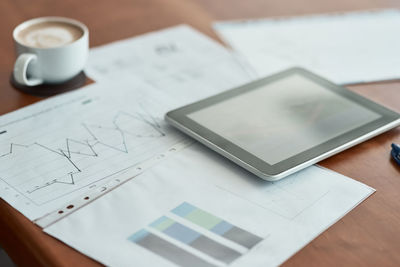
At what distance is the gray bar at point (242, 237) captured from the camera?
0.59m

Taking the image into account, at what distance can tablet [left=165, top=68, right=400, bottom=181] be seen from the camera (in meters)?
0.70

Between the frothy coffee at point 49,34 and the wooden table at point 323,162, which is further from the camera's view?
the frothy coffee at point 49,34

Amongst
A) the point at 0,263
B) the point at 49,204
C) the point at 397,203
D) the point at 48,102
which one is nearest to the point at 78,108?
the point at 48,102

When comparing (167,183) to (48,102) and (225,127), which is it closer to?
(225,127)

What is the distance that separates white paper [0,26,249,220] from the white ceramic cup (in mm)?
35

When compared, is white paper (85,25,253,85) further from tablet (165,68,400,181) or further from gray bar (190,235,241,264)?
gray bar (190,235,241,264)

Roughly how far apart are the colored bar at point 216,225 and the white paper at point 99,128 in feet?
0.34

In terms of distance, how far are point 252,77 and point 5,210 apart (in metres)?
0.47

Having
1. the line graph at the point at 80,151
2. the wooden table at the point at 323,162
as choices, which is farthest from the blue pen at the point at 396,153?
the line graph at the point at 80,151

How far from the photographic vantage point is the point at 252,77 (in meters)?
0.92

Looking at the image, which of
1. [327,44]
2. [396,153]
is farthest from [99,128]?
[327,44]

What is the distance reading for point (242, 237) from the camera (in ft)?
1.95

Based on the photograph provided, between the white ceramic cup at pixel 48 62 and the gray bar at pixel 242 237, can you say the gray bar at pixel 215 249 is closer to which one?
the gray bar at pixel 242 237

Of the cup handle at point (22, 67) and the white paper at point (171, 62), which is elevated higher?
the cup handle at point (22, 67)
